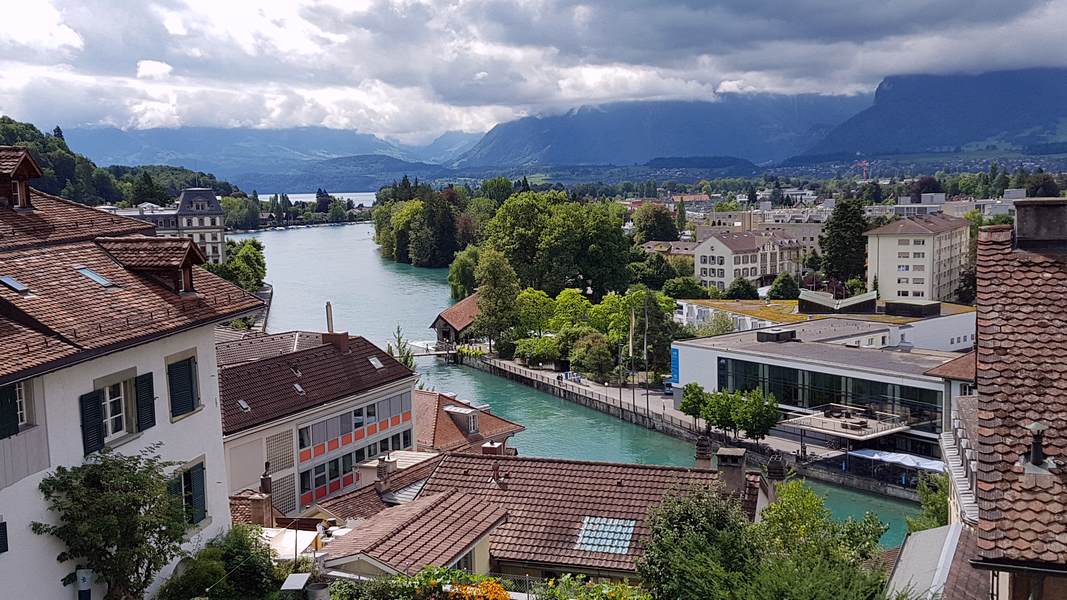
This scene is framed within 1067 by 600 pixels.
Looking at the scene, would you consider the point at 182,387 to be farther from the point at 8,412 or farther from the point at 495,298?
the point at 495,298

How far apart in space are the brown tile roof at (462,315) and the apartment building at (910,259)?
34.8 m

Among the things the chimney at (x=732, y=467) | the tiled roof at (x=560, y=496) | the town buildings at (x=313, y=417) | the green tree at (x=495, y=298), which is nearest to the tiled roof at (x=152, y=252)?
the tiled roof at (x=560, y=496)

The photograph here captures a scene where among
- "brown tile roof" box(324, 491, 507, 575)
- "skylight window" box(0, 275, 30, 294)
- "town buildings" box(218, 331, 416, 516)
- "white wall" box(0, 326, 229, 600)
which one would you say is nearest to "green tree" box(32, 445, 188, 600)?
"white wall" box(0, 326, 229, 600)

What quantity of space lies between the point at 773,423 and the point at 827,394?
10.0 ft

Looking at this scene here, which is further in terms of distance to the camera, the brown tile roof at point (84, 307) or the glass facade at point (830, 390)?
the glass facade at point (830, 390)

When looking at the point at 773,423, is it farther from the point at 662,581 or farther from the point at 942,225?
the point at 942,225

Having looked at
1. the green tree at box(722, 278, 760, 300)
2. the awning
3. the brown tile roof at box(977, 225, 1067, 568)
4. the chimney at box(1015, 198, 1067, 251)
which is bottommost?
the awning

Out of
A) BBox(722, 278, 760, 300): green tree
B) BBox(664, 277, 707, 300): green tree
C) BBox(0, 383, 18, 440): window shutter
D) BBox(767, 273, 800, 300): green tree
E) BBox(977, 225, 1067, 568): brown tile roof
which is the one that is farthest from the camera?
BBox(722, 278, 760, 300): green tree

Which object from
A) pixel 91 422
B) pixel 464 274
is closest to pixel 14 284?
pixel 91 422

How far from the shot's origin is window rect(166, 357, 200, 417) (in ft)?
44.9

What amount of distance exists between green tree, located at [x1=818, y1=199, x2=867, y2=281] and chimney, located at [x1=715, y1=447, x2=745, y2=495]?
242 feet

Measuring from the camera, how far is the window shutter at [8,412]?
33.9ft

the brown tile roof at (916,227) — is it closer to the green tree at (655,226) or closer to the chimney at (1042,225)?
the green tree at (655,226)

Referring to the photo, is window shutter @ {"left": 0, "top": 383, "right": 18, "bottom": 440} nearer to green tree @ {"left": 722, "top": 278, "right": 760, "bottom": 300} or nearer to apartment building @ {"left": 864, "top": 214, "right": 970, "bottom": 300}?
green tree @ {"left": 722, "top": 278, "right": 760, "bottom": 300}
